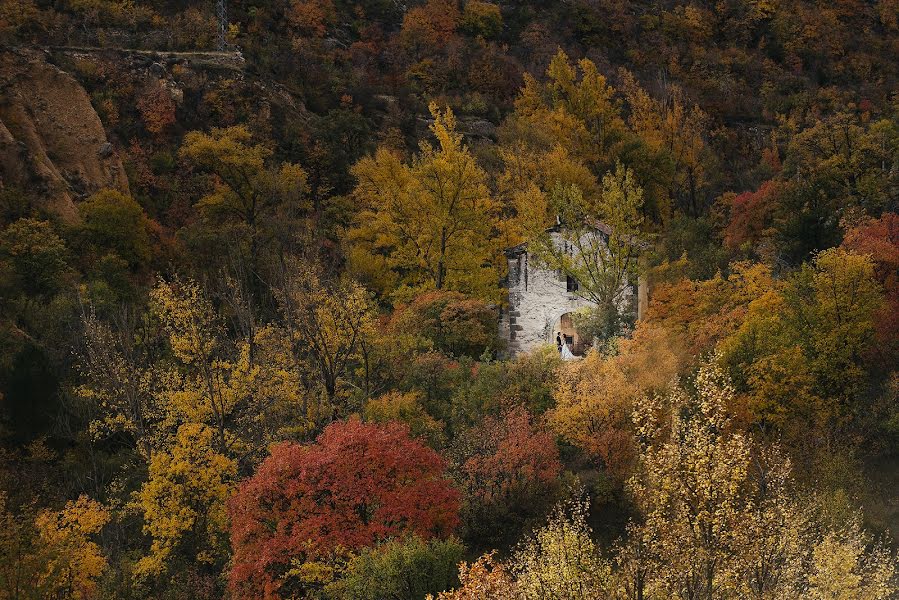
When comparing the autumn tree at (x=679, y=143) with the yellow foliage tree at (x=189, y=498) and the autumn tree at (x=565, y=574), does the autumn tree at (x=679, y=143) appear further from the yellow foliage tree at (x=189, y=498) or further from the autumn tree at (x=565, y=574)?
the autumn tree at (x=565, y=574)

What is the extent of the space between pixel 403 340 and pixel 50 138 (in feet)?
86.5

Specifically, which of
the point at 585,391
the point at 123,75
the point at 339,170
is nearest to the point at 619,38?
the point at 339,170

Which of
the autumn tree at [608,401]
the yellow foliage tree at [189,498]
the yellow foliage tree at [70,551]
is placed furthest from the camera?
the autumn tree at [608,401]

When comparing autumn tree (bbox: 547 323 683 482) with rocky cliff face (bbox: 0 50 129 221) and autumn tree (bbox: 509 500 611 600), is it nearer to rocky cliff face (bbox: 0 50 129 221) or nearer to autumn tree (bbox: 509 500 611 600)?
autumn tree (bbox: 509 500 611 600)

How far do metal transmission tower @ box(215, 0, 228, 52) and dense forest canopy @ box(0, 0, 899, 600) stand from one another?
21.9 inches

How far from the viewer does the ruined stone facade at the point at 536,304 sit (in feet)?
137

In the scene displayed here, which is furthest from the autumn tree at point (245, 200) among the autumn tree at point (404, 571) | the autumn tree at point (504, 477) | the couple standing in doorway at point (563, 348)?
the autumn tree at point (404, 571)

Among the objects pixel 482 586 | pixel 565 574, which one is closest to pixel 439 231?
pixel 482 586

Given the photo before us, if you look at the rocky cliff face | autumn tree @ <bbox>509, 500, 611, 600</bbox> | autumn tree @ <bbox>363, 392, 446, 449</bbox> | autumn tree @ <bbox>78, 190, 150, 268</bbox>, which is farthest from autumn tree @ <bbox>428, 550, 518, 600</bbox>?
the rocky cliff face

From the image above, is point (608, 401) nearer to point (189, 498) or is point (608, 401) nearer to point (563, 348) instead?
point (563, 348)

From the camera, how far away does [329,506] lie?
2356 centimetres

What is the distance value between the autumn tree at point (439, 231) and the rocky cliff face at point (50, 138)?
15.5m

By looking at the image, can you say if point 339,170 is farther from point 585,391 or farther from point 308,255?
point 585,391

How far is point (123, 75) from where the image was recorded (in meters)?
55.5
